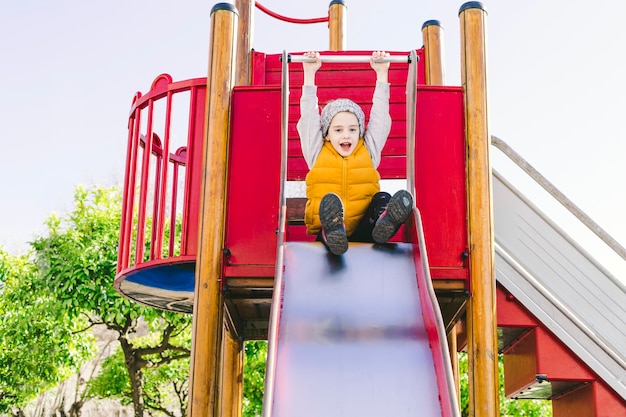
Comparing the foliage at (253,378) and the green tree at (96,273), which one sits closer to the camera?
the green tree at (96,273)

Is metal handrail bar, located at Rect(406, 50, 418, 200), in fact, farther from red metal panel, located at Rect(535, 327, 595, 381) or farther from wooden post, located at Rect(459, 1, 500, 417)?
red metal panel, located at Rect(535, 327, 595, 381)

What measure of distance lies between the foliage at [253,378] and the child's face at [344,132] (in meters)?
10.4

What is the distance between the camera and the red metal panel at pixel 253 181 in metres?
4.44

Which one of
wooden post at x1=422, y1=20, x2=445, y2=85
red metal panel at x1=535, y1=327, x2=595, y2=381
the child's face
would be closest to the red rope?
wooden post at x1=422, y1=20, x2=445, y2=85

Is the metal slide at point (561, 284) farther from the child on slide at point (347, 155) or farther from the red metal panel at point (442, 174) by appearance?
the child on slide at point (347, 155)

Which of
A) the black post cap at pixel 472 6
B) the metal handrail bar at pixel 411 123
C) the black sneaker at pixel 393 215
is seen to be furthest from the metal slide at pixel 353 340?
the black post cap at pixel 472 6

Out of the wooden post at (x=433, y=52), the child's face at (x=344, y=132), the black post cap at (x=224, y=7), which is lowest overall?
the child's face at (x=344, y=132)

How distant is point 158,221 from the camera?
A: 4.96 m

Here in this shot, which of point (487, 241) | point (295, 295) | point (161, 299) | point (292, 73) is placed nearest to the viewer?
point (295, 295)

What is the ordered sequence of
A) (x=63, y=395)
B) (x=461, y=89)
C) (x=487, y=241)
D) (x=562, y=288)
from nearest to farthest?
(x=487, y=241), (x=461, y=89), (x=562, y=288), (x=63, y=395)

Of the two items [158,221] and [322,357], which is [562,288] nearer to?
[322,357]

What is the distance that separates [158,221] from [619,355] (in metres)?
3.22

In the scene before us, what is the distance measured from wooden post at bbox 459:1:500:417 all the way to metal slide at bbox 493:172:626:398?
0.55m

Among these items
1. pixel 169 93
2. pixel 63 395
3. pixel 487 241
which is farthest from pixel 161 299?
pixel 63 395
